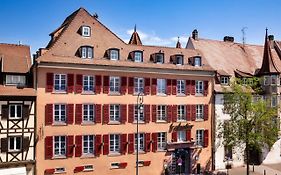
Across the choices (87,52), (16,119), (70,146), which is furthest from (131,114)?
(16,119)

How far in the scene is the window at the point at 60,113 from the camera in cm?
3325

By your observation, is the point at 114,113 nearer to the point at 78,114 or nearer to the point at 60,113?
the point at 78,114

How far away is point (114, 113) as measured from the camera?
35.8 m

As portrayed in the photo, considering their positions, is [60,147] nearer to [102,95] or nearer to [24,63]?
[102,95]

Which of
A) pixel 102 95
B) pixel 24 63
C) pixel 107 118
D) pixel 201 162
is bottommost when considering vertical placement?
pixel 201 162

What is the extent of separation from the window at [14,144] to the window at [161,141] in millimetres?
13920

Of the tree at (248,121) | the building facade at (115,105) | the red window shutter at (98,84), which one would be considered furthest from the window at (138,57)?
A: the tree at (248,121)

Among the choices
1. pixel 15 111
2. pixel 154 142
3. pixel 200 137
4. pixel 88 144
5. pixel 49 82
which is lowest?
pixel 154 142

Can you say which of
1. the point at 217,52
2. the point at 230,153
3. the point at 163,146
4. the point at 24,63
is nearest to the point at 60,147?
the point at 24,63

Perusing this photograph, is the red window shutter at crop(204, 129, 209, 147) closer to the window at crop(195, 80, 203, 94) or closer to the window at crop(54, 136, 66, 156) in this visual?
the window at crop(195, 80, 203, 94)

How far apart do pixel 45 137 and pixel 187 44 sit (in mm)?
23543

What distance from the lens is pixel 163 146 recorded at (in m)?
38.2

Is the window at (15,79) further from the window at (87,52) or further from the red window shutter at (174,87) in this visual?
the red window shutter at (174,87)

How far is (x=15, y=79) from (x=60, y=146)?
7.31m
